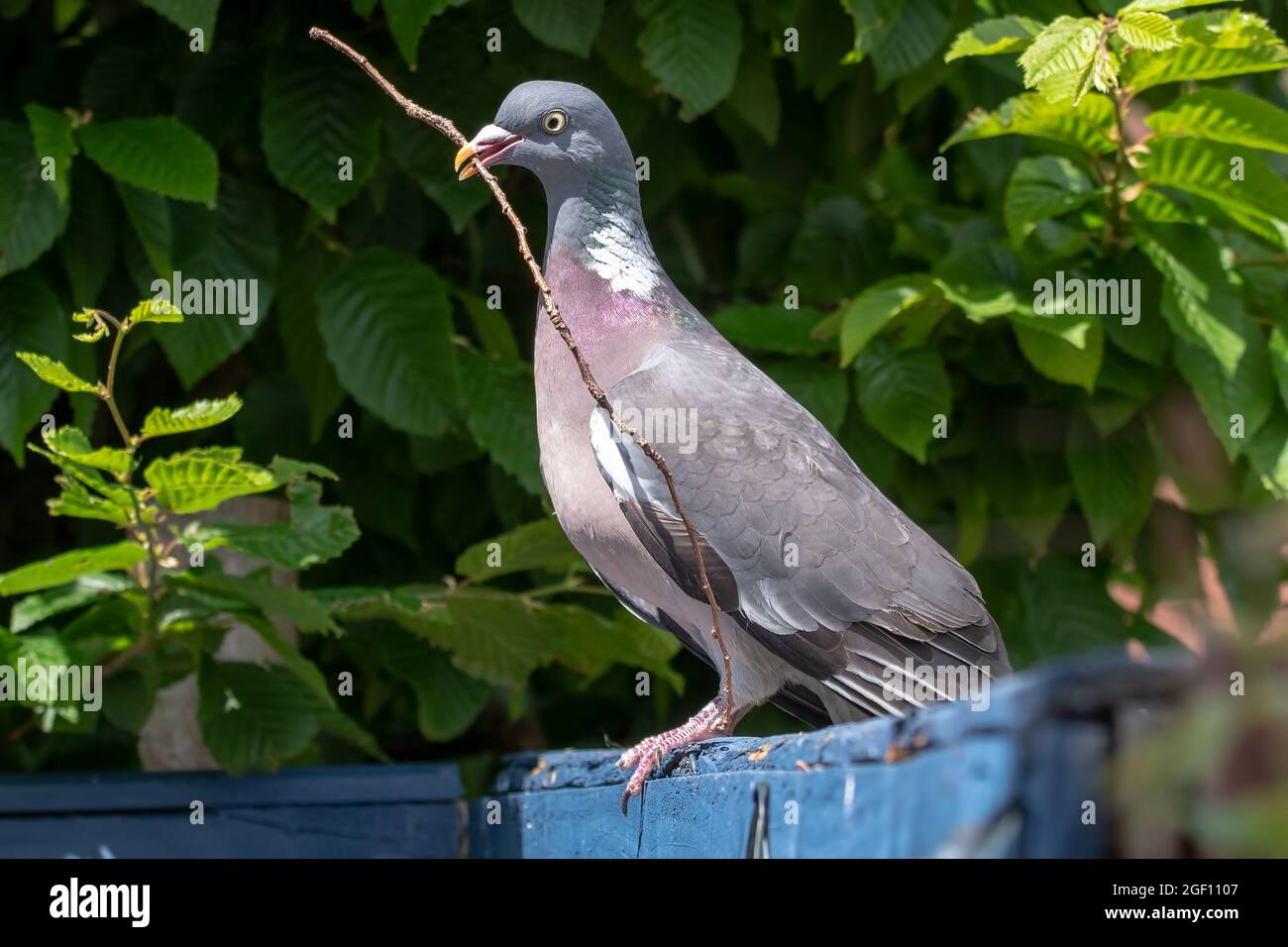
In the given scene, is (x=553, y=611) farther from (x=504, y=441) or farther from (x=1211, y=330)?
(x=1211, y=330)

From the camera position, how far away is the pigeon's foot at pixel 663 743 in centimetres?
205

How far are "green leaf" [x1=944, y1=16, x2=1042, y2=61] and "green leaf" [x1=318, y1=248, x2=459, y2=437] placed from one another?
1288 millimetres

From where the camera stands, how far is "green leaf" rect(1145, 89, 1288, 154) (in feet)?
9.23

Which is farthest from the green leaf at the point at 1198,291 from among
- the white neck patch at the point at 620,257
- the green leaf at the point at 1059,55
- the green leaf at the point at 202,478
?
the green leaf at the point at 202,478

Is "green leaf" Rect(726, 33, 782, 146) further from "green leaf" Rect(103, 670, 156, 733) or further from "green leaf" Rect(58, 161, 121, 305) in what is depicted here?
"green leaf" Rect(103, 670, 156, 733)

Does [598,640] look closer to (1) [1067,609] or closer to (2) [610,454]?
(2) [610,454]

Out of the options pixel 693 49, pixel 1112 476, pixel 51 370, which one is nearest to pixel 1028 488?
pixel 1112 476

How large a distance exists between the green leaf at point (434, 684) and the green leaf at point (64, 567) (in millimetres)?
860

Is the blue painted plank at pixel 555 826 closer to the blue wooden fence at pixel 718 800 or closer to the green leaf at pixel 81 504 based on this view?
the blue wooden fence at pixel 718 800

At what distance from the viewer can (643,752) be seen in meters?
2.14

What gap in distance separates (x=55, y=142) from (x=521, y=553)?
1.35 m

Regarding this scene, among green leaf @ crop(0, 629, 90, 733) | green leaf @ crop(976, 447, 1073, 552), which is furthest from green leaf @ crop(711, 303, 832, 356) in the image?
green leaf @ crop(0, 629, 90, 733)

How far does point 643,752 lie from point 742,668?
410 millimetres
